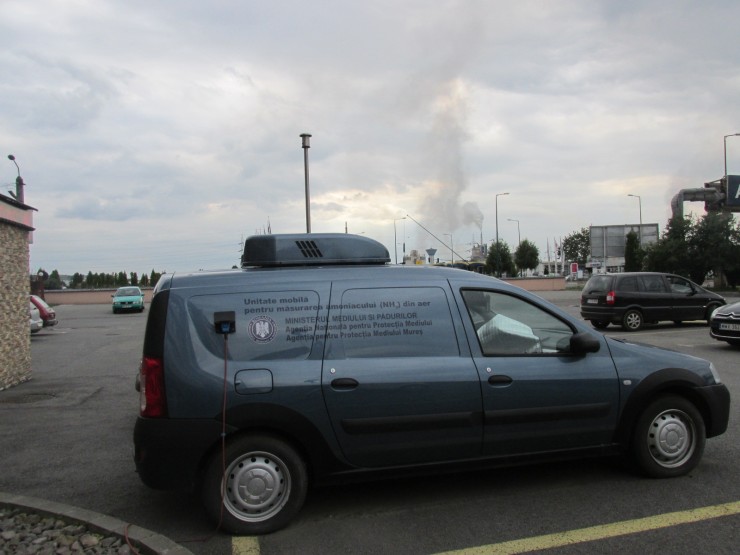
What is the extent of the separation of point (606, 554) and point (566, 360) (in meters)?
1.43

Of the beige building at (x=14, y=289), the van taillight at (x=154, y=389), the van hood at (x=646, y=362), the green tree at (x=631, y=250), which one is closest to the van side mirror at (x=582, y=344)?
the van hood at (x=646, y=362)

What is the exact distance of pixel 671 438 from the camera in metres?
4.81

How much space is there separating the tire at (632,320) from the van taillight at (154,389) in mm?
15432

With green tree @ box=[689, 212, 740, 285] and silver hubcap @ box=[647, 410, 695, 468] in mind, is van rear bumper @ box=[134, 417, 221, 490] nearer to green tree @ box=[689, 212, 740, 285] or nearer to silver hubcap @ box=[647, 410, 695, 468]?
silver hubcap @ box=[647, 410, 695, 468]

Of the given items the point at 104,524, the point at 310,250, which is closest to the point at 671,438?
the point at 310,250

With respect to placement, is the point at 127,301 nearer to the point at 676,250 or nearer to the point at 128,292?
the point at 128,292

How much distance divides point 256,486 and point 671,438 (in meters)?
3.19

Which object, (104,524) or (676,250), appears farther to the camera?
(676,250)

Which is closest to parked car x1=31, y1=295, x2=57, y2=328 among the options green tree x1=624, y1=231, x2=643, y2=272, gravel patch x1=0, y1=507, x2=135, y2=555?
gravel patch x1=0, y1=507, x2=135, y2=555

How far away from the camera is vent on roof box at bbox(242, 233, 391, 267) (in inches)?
183

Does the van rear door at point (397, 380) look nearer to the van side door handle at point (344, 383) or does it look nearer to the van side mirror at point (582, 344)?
the van side door handle at point (344, 383)

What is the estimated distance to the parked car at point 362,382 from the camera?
3971 mm

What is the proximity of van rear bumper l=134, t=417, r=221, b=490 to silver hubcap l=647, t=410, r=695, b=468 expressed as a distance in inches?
130

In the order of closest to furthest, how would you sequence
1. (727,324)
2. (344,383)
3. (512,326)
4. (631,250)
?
(344,383) → (512,326) → (727,324) → (631,250)
